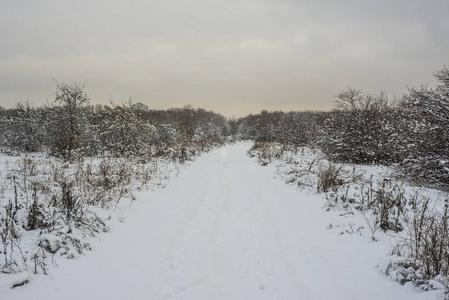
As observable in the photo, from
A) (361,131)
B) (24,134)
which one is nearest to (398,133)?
(361,131)

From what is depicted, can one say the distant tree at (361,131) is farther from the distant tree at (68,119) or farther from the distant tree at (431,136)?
the distant tree at (68,119)

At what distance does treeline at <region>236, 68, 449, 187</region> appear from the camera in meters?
8.75

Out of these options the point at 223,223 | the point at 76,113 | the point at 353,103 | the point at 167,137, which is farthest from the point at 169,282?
the point at 167,137

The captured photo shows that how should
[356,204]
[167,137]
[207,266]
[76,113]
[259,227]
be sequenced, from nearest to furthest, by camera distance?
[207,266] < [259,227] < [356,204] < [76,113] < [167,137]

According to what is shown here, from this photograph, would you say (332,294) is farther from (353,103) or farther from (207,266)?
(353,103)

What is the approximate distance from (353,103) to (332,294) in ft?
49.3

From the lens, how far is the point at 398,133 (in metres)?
12.6

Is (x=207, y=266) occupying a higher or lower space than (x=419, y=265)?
lower

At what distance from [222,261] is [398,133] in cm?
1283

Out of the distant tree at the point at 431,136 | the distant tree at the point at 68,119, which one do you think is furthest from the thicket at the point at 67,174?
the distant tree at the point at 431,136

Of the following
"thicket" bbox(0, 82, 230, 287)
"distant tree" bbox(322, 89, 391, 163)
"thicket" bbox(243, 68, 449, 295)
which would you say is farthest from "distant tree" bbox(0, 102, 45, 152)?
"distant tree" bbox(322, 89, 391, 163)

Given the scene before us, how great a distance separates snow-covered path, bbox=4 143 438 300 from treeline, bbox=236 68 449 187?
5.50 m

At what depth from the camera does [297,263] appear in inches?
158

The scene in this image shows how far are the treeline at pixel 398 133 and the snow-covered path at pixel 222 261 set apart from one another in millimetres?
5502
